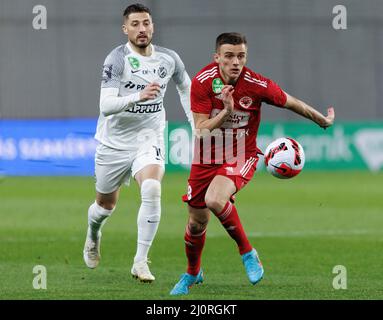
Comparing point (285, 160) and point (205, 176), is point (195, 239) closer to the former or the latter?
point (205, 176)

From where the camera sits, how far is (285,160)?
853 cm

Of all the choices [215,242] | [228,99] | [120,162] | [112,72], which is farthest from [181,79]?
[215,242]

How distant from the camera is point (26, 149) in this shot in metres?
22.8

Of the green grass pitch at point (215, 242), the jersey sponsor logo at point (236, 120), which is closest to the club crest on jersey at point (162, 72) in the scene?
the jersey sponsor logo at point (236, 120)

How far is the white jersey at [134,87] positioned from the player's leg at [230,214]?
1135mm

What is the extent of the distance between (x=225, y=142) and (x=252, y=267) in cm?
106

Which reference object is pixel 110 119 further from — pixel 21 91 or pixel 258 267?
pixel 21 91

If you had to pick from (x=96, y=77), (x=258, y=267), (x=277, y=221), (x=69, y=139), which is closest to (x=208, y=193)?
(x=258, y=267)

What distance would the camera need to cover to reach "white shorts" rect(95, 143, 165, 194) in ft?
30.5

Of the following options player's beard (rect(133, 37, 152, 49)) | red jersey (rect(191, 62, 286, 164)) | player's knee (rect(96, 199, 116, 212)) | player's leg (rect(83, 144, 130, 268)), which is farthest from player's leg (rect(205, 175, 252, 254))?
player's knee (rect(96, 199, 116, 212))

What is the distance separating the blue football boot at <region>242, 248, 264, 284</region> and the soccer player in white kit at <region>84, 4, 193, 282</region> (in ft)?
2.98

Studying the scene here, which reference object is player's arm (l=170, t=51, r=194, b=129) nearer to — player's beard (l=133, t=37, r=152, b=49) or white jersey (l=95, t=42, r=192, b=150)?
white jersey (l=95, t=42, r=192, b=150)

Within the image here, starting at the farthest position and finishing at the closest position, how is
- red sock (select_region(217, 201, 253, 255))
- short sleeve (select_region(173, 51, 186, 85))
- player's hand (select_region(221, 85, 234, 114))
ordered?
short sleeve (select_region(173, 51, 186, 85)) → red sock (select_region(217, 201, 253, 255)) → player's hand (select_region(221, 85, 234, 114))

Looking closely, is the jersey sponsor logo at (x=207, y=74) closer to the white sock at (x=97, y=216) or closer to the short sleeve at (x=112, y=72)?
the short sleeve at (x=112, y=72)
